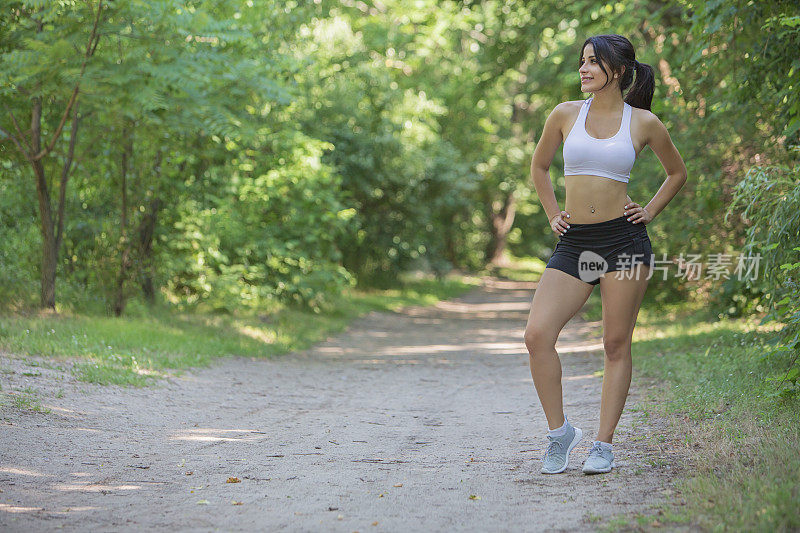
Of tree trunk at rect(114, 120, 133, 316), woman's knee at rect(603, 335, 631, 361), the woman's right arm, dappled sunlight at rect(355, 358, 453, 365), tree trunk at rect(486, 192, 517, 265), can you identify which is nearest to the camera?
woman's knee at rect(603, 335, 631, 361)

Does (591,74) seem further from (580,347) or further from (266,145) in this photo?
(266,145)

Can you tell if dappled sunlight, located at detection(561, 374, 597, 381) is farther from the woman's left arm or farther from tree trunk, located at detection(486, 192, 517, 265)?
tree trunk, located at detection(486, 192, 517, 265)

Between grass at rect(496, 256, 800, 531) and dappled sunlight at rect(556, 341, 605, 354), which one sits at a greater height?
grass at rect(496, 256, 800, 531)

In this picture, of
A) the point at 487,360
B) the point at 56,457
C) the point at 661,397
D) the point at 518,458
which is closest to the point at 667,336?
the point at 487,360

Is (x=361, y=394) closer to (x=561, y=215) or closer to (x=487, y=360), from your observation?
(x=487, y=360)

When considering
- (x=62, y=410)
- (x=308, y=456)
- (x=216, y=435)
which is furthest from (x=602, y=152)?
(x=62, y=410)

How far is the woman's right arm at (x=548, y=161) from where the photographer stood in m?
4.71

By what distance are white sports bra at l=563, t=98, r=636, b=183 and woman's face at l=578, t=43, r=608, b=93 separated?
0.18 m

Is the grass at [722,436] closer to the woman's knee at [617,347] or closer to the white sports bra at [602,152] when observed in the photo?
the woman's knee at [617,347]

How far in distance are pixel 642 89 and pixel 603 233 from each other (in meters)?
0.84

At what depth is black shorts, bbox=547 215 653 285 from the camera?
4500 millimetres

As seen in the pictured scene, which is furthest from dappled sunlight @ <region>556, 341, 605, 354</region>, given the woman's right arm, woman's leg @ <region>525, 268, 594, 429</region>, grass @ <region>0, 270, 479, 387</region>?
woman's leg @ <region>525, 268, 594, 429</region>

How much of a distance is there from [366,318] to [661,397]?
33.1 ft

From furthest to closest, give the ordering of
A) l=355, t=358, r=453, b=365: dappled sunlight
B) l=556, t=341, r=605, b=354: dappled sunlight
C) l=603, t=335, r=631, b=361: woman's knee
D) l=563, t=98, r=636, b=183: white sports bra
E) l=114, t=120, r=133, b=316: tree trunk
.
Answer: l=556, t=341, r=605, b=354: dappled sunlight, l=355, t=358, r=453, b=365: dappled sunlight, l=114, t=120, r=133, b=316: tree trunk, l=603, t=335, r=631, b=361: woman's knee, l=563, t=98, r=636, b=183: white sports bra
